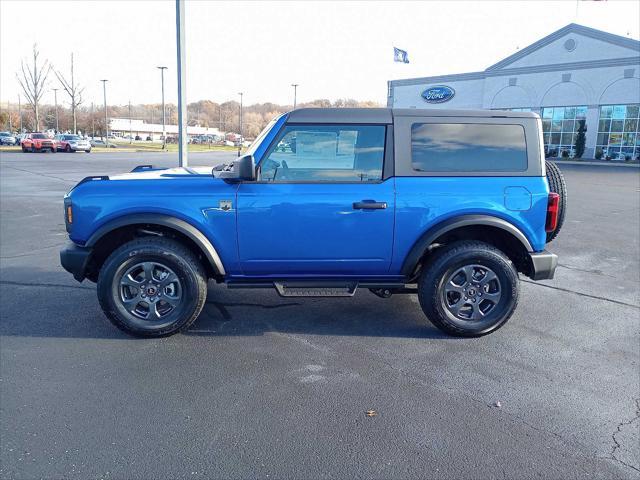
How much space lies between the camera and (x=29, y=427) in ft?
9.80

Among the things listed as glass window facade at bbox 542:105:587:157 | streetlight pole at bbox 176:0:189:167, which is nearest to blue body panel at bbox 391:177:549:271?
streetlight pole at bbox 176:0:189:167

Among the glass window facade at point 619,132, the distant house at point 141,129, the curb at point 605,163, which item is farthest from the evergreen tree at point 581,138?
the distant house at point 141,129

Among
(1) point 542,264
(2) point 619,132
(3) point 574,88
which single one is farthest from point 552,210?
→ (3) point 574,88

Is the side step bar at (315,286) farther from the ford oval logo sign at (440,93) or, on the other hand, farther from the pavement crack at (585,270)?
the ford oval logo sign at (440,93)

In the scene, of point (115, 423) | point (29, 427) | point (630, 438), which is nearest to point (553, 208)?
point (630, 438)

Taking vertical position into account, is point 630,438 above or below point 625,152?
below

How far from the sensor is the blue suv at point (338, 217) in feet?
13.8

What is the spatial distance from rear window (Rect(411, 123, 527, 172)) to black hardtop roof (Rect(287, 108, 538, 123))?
10 centimetres

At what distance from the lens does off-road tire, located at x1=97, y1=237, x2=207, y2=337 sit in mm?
4219

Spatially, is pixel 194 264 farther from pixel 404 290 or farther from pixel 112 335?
pixel 404 290

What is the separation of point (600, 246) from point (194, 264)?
23.4 feet

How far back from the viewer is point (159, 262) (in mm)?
4266

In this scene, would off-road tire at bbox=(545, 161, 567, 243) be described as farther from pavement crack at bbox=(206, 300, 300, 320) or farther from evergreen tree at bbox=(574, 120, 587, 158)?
evergreen tree at bbox=(574, 120, 587, 158)

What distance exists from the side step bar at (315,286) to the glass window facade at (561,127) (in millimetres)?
43164
